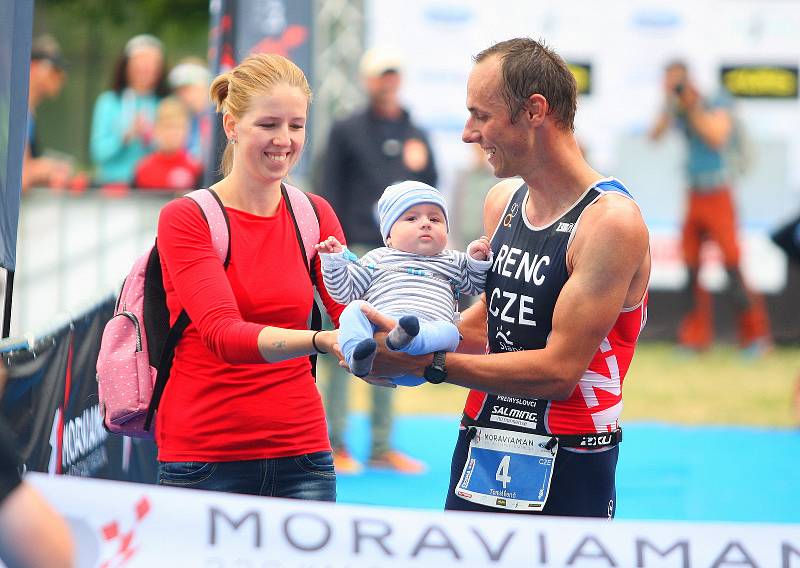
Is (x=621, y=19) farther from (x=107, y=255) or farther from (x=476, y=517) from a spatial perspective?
(x=476, y=517)

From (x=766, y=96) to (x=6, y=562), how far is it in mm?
11564

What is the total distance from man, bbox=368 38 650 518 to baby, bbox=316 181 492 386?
7 cm

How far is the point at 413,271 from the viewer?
11.6ft

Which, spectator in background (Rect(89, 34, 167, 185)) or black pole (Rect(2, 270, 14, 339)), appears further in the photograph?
spectator in background (Rect(89, 34, 167, 185))

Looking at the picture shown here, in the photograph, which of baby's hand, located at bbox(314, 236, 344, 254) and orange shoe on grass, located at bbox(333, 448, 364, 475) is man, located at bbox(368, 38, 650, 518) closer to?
baby's hand, located at bbox(314, 236, 344, 254)

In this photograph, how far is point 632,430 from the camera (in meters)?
9.71

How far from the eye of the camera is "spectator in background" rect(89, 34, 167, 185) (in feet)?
34.8

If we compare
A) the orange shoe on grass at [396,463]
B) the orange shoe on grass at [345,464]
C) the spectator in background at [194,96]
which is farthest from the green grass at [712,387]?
the spectator in background at [194,96]

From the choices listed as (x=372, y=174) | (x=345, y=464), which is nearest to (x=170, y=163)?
(x=372, y=174)

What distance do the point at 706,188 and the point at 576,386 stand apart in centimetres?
968

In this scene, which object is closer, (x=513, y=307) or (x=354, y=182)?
(x=513, y=307)

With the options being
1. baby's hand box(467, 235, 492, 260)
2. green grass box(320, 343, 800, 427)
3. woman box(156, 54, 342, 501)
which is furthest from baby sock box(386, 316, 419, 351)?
green grass box(320, 343, 800, 427)

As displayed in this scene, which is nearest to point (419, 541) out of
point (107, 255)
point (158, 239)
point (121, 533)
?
point (121, 533)

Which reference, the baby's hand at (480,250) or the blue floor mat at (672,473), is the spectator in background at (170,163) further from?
the baby's hand at (480,250)
